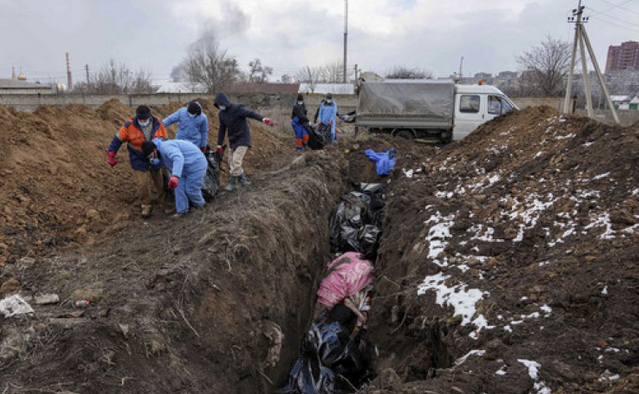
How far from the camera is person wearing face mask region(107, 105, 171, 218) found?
5949 mm

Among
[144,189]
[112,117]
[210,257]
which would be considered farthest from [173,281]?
[112,117]

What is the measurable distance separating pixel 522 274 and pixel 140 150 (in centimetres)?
502

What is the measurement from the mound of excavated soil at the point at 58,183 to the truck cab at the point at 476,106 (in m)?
9.42

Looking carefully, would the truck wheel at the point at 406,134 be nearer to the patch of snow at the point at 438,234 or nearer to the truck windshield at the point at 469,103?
the truck windshield at the point at 469,103

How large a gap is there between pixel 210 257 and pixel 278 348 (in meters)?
1.19

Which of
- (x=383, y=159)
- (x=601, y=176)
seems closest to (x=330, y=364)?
(x=601, y=176)

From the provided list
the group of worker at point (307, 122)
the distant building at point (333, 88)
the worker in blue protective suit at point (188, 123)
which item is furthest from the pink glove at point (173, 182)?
the distant building at point (333, 88)

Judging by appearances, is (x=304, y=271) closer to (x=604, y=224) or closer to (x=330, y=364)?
(x=330, y=364)

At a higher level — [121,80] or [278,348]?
[121,80]

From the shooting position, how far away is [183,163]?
5.77m

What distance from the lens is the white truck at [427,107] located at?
502 inches

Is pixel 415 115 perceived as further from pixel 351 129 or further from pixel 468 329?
pixel 468 329

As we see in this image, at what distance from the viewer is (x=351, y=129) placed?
1886 centimetres

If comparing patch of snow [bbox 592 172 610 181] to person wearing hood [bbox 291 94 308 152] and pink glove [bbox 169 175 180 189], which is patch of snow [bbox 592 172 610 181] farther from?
person wearing hood [bbox 291 94 308 152]
